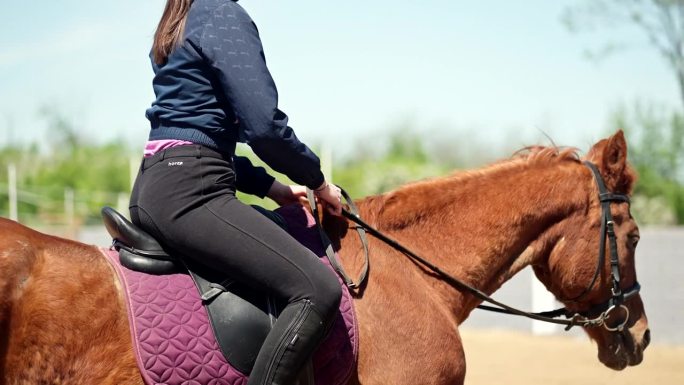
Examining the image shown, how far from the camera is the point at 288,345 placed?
9.50ft

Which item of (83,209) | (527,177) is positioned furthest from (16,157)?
(527,177)

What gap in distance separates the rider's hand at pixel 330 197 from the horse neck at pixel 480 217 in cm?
29

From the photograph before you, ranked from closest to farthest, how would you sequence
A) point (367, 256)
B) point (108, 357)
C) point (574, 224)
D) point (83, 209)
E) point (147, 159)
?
point (108, 357), point (147, 159), point (367, 256), point (574, 224), point (83, 209)

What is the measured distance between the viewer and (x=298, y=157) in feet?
10.1

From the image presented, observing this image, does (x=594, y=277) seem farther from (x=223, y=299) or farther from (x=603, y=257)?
(x=223, y=299)

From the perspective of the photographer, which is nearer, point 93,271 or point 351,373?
point 93,271

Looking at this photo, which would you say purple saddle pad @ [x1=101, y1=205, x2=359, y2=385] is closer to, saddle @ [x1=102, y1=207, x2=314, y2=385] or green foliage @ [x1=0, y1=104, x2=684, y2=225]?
saddle @ [x1=102, y1=207, x2=314, y2=385]

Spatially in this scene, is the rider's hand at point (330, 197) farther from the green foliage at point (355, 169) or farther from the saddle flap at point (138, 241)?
the green foliage at point (355, 169)

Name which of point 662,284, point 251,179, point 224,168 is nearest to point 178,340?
point 224,168

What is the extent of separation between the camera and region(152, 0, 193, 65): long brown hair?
304cm

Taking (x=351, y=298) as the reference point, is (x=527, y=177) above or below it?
above

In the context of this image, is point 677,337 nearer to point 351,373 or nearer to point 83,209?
point 351,373

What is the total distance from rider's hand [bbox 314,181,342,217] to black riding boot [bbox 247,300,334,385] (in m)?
0.57

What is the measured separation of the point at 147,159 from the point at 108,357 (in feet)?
2.53
